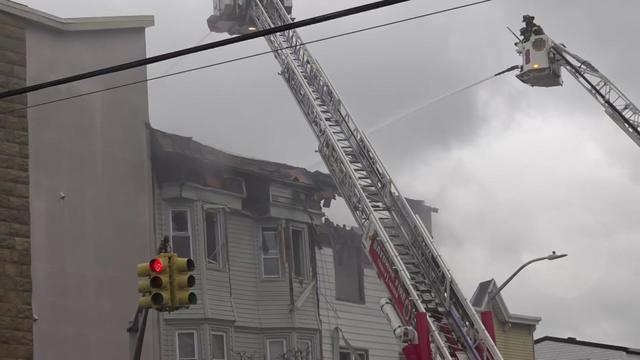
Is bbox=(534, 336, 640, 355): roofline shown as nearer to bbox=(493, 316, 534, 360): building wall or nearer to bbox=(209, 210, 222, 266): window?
bbox=(493, 316, 534, 360): building wall

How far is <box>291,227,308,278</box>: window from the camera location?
26.1 m

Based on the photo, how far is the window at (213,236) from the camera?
81.0 ft

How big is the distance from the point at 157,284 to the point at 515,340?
70.0ft

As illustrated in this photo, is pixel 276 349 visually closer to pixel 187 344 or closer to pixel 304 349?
pixel 304 349

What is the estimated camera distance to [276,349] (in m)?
25.4

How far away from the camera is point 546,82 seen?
23.9 m

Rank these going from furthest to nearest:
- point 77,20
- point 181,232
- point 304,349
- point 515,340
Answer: point 515,340 < point 304,349 < point 181,232 < point 77,20

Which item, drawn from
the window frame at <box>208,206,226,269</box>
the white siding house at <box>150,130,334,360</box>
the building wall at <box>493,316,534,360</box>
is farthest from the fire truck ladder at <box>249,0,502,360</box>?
the building wall at <box>493,316,534,360</box>

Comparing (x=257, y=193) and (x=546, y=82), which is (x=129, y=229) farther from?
(x=546, y=82)

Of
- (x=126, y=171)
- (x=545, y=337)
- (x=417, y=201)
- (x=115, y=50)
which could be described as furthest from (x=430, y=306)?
(x=545, y=337)

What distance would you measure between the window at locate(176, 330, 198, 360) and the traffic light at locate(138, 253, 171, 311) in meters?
8.28

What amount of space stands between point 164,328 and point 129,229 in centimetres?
204

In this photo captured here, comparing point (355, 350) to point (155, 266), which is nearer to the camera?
point (155, 266)

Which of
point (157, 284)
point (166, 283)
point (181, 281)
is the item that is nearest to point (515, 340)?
point (181, 281)
